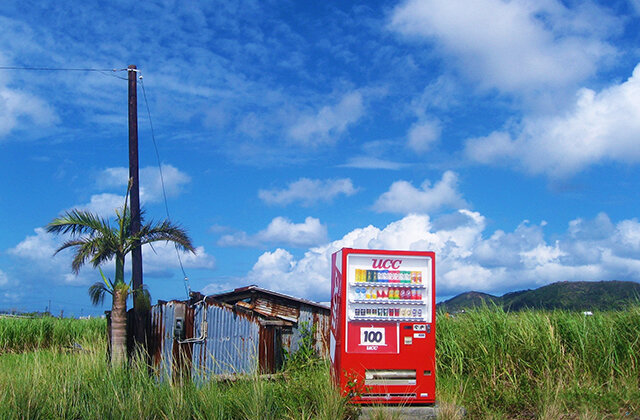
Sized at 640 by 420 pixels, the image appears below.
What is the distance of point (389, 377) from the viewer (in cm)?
992

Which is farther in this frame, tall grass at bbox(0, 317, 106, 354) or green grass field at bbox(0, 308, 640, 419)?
tall grass at bbox(0, 317, 106, 354)

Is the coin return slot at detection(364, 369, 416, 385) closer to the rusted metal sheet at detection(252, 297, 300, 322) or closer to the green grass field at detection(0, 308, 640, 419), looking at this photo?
the green grass field at detection(0, 308, 640, 419)

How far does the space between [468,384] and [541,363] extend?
5.20ft

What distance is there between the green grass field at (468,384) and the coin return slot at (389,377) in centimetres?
62

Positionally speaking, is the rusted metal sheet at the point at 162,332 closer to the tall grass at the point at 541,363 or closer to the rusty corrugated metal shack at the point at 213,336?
the rusty corrugated metal shack at the point at 213,336

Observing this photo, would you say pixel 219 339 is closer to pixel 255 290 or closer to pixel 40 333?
pixel 255 290

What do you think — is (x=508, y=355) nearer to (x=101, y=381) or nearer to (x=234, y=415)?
(x=234, y=415)

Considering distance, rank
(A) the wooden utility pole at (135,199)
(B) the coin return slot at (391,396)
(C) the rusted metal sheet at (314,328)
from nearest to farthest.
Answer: (B) the coin return slot at (391,396), (A) the wooden utility pole at (135,199), (C) the rusted metal sheet at (314,328)

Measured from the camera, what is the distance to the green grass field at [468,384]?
919cm

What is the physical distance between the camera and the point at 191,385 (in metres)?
9.88

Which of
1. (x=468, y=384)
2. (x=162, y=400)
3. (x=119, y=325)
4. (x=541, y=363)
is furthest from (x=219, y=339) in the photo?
(x=541, y=363)

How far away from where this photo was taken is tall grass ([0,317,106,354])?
24.1 meters

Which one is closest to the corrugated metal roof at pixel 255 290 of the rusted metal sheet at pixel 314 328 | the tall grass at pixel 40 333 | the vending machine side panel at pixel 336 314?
the rusted metal sheet at pixel 314 328

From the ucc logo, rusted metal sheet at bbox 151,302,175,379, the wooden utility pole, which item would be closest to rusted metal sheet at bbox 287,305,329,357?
rusted metal sheet at bbox 151,302,175,379
